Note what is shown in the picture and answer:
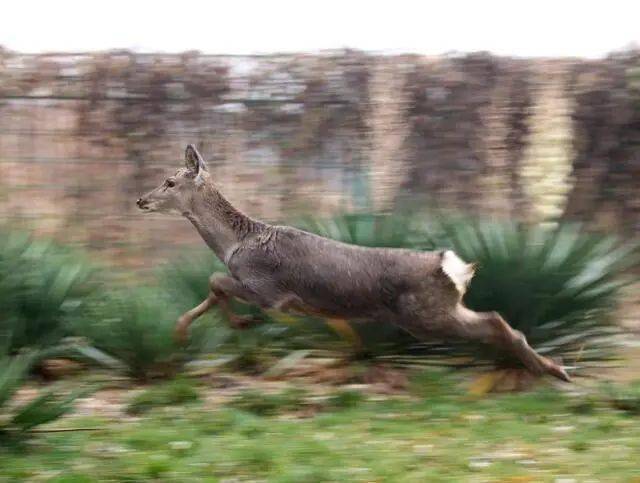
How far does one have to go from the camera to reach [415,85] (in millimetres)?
12047

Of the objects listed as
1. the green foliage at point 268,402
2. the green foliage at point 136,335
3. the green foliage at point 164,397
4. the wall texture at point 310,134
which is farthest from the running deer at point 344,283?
the wall texture at point 310,134

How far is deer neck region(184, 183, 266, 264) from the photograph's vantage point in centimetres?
802

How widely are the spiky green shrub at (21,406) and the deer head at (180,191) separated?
2.38m

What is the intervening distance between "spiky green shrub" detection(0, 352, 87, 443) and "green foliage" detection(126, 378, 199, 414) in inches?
46.2

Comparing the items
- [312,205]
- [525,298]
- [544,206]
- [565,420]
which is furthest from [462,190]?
[565,420]

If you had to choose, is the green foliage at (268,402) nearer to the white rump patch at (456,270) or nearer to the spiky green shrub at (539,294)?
the spiky green shrub at (539,294)

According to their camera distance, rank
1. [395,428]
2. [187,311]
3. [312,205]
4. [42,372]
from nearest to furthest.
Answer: [395,428] → [42,372] → [187,311] → [312,205]

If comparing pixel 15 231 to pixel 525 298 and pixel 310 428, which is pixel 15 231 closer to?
pixel 310 428

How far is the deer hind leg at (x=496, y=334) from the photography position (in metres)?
7.38

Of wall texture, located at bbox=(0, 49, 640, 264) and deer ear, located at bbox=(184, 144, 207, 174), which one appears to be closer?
deer ear, located at bbox=(184, 144, 207, 174)

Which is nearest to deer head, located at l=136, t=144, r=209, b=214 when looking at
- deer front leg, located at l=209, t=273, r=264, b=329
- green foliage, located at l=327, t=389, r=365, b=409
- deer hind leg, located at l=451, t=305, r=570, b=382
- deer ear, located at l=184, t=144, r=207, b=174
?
deer ear, located at l=184, t=144, r=207, b=174

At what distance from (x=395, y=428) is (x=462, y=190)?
5.61 metres

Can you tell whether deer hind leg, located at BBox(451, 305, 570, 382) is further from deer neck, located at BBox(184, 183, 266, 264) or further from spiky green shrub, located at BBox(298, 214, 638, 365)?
deer neck, located at BBox(184, 183, 266, 264)

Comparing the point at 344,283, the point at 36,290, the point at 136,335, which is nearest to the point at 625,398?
the point at 344,283
